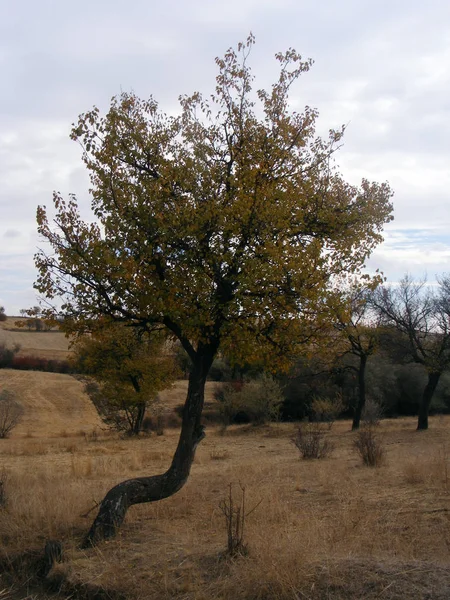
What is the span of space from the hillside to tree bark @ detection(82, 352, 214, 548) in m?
59.6

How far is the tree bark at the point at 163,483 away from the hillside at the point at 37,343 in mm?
59612

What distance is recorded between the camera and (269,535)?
6.10 m

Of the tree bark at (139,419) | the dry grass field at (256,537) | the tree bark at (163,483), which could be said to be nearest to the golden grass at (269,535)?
the dry grass field at (256,537)

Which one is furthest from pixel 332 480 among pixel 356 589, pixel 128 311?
pixel 356 589

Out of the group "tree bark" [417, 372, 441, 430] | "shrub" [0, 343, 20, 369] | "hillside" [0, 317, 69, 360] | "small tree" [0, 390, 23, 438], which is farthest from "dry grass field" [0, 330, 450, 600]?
"hillside" [0, 317, 69, 360]

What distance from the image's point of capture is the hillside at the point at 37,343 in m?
69.4

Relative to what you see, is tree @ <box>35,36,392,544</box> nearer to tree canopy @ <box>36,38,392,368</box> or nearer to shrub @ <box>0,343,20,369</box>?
tree canopy @ <box>36,38,392,368</box>

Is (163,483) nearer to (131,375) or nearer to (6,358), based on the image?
(131,375)

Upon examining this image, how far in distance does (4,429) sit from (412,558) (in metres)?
24.4

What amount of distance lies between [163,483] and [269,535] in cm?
173

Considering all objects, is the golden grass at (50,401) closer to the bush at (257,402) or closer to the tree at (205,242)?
the bush at (257,402)

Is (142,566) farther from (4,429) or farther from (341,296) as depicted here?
(4,429)

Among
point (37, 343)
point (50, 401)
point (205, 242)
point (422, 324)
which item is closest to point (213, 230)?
point (205, 242)

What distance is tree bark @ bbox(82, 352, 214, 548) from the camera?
6.73 metres
